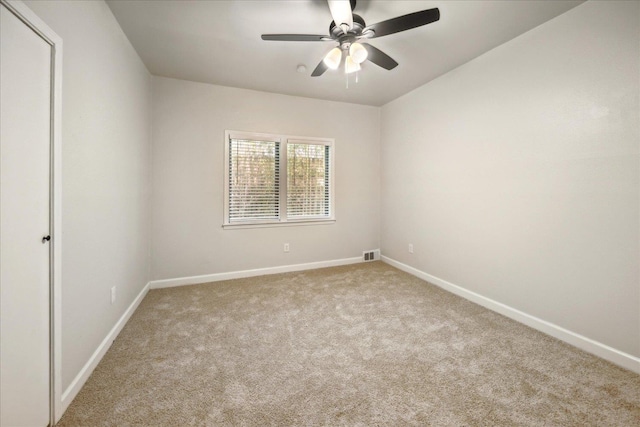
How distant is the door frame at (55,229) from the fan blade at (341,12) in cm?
157

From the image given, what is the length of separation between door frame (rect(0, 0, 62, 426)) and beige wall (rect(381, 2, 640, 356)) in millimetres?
3420

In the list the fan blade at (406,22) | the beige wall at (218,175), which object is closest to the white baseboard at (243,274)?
the beige wall at (218,175)

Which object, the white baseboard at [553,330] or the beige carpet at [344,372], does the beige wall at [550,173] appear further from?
the beige carpet at [344,372]

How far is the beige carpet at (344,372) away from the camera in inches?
55.5

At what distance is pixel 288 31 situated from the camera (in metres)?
2.32

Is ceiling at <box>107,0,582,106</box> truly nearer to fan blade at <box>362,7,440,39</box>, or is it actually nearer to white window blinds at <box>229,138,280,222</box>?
fan blade at <box>362,7,440,39</box>

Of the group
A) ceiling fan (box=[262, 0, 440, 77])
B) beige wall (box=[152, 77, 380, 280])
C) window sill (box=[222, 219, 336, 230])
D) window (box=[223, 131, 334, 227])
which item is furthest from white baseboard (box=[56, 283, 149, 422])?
ceiling fan (box=[262, 0, 440, 77])

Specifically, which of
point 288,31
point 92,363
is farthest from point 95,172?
point 288,31

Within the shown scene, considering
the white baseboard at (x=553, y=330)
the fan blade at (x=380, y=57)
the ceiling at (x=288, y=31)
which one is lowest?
the white baseboard at (x=553, y=330)

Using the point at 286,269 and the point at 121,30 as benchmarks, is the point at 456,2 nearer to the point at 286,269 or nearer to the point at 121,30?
the point at 121,30

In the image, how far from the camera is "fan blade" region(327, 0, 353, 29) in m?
1.67

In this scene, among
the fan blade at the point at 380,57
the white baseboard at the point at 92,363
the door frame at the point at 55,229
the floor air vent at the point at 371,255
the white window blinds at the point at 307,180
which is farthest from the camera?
the floor air vent at the point at 371,255

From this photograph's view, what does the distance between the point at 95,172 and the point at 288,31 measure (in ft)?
6.34

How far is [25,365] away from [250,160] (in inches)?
115
